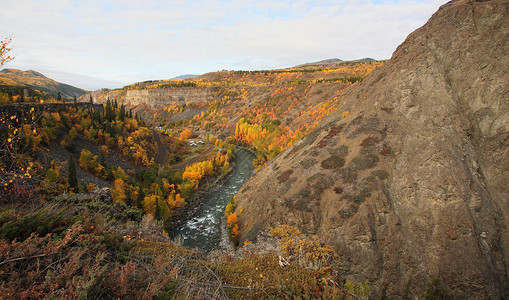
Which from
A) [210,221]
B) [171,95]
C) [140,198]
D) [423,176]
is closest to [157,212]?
[140,198]

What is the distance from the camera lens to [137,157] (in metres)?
58.0

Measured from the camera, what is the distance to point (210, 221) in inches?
1845

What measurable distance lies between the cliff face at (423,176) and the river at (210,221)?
6352 millimetres

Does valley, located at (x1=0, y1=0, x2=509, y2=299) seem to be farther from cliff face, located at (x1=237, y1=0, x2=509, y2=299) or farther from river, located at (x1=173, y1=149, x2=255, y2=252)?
river, located at (x1=173, y1=149, x2=255, y2=252)

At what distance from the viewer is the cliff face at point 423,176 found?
976 inches

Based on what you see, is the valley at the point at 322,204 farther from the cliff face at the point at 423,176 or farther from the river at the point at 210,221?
the river at the point at 210,221

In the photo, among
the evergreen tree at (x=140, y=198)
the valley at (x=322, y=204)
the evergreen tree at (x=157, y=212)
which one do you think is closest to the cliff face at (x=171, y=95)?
the valley at (x=322, y=204)

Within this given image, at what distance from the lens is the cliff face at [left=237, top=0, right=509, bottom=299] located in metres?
24.8

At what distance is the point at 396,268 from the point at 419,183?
11.2 m

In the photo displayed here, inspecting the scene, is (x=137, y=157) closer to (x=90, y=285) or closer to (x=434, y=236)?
(x=90, y=285)

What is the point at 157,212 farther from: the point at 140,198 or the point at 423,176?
the point at 423,176

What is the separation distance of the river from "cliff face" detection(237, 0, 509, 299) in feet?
20.8

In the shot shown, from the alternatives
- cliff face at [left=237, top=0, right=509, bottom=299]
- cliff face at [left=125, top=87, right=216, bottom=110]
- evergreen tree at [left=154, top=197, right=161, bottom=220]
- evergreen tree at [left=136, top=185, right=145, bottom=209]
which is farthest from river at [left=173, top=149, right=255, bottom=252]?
cliff face at [left=125, top=87, right=216, bottom=110]

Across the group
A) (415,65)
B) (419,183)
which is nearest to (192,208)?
(419,183)
